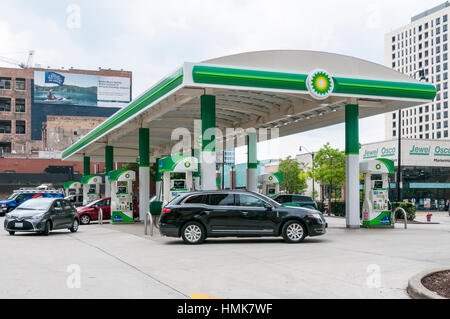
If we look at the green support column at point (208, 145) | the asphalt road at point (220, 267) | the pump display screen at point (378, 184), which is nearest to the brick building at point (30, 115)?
the green support column at point (208, 145)

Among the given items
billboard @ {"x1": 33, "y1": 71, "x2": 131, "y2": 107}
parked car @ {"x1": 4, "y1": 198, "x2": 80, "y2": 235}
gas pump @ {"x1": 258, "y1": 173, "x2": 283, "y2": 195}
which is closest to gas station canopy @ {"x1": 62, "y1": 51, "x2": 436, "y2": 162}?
gas pump @ {"x1": 258, "y1": 173, "x2": 283, "y2": 195}

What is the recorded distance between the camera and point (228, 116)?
30281 millimetres

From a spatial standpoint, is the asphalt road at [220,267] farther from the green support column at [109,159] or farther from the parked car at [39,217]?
the green support column at [109,159]

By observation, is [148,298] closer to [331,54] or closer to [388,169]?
[331,54]

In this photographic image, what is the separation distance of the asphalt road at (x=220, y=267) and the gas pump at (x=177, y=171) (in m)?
5.06

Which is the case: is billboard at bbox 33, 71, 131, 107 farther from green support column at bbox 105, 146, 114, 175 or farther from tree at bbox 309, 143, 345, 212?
green support column at bbox 105, 146, 114, 175

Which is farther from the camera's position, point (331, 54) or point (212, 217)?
point (331, 54)

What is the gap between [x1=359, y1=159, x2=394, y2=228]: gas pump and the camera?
884 inches

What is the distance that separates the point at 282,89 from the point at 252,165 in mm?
12183

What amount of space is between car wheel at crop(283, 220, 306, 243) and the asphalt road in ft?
0.97

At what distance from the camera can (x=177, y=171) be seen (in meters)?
21.7

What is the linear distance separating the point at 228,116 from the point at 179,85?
11460 mm

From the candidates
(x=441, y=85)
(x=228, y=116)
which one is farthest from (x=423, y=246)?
(x=441, y=85)

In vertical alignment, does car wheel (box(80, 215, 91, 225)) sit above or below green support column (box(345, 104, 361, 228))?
below
